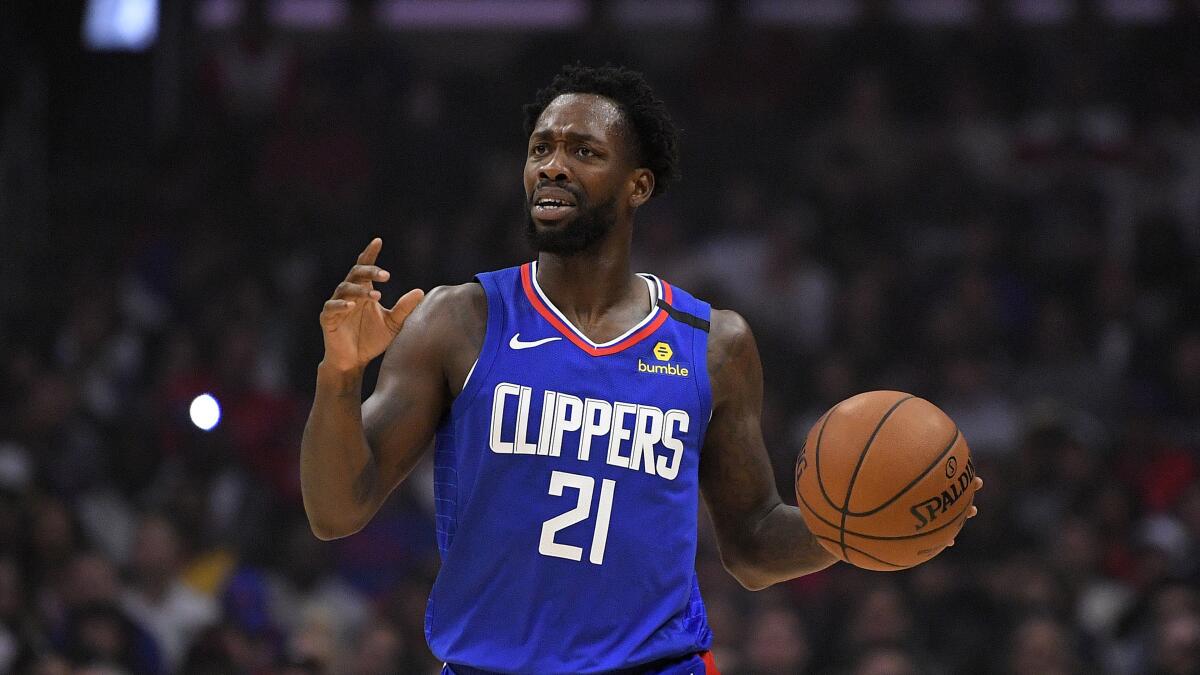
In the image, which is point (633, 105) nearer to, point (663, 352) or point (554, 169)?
point (554, 169)

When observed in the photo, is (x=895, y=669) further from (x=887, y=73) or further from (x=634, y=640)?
(x=887, y=73)

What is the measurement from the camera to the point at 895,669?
6.59m

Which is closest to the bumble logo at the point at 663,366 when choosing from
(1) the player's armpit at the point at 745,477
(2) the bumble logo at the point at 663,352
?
(2) the bumble logo at the point at 663,352

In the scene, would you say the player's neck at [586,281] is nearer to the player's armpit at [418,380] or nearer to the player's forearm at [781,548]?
the player's armpit at [418,380]

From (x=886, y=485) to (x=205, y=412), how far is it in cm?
509

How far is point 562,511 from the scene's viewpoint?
334 centimetres

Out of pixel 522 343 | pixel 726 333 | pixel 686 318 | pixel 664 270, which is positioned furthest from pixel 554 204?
pixel 664 270

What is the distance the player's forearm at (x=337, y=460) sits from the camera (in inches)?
124

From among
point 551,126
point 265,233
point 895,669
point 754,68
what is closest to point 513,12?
point 754,68

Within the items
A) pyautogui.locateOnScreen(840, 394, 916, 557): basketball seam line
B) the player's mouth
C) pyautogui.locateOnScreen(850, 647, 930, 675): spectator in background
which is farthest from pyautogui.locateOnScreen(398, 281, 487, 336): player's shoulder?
pyautogui.locateOnScreen(850, 647, 930, 675): spectator in background

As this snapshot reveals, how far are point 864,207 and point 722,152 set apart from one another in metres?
1.01

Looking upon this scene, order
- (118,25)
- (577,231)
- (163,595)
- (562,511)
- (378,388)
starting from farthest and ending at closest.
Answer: (118,25) → (163,595) → (577,231) → (378,388) → (562,511)

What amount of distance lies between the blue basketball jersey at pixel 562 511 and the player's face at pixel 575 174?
231 millimetres

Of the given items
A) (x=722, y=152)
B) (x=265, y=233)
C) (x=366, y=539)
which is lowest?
(x=366, y=539)
